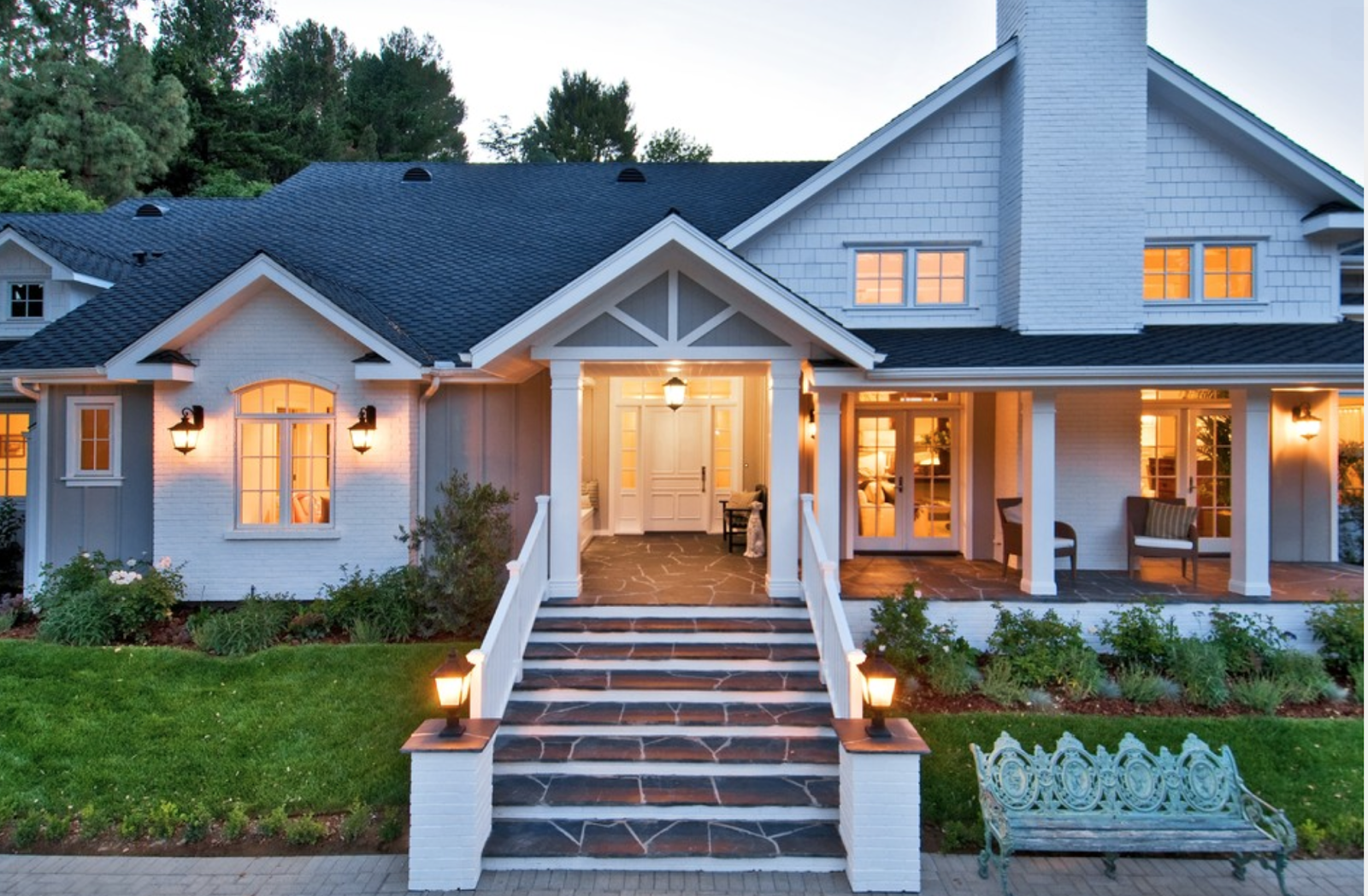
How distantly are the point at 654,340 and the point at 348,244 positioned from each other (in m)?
7.01

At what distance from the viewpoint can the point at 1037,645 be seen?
305 inches

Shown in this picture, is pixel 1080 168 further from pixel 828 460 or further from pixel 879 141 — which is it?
pixel 828 460

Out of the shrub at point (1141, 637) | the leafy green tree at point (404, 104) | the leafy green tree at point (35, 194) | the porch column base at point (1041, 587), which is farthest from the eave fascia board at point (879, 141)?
the leafy green tree at point (404, 104)

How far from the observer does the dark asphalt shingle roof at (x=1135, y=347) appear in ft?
28.7

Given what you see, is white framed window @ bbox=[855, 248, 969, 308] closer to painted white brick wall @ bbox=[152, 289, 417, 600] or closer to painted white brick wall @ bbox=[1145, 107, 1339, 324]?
painted white brick wall @ bbox=[1145, 107, 1339, 324]

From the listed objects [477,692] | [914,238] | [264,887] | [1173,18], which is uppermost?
[1173,18]

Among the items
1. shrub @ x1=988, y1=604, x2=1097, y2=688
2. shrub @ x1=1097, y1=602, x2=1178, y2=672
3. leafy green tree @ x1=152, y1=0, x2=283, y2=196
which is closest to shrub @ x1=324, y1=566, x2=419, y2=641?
shrub @ x1=988, y1=604, x2=1097, y2=688

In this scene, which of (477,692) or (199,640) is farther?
(199,640)

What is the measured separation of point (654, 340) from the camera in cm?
861

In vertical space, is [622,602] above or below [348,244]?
below

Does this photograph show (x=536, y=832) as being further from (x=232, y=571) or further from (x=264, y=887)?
(x=232, y=571)

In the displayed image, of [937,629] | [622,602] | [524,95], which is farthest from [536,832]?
[524,95]

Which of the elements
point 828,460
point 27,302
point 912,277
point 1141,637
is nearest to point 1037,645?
point 1141,637

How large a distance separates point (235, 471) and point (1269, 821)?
11.0 meters
